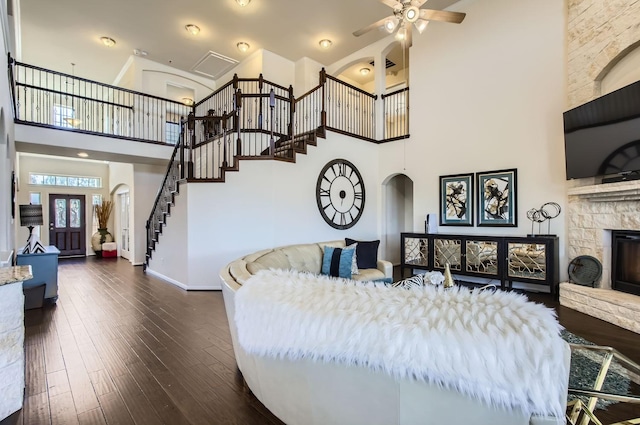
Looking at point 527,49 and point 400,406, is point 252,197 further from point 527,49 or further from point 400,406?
point 527,49

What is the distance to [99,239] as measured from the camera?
916cm

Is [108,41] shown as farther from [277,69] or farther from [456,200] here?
[456,200]

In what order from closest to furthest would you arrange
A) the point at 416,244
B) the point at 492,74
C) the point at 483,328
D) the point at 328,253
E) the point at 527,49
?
the point at 483,328 → the point at 328,253 → the point at 527,49 → the point at 492,74 → the point at 416,244

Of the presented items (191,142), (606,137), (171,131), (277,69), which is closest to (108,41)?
(171,131)

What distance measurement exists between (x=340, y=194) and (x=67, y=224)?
9.05 meters

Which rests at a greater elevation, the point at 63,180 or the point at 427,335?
the point at 63,180

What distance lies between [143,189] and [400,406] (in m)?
8.38

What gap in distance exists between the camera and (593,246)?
3.92 m

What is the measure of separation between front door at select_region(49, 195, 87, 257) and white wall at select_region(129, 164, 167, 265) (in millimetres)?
3203

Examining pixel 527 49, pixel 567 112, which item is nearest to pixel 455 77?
pixel 527 49

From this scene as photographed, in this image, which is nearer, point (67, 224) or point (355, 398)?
point (355, 398)

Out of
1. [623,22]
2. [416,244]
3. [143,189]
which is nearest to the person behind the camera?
[623,22]

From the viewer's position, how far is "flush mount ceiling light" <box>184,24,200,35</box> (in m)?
6.27

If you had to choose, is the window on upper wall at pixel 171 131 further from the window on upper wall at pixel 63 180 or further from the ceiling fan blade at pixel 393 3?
the ceiling fan blade at pixel 393 3
